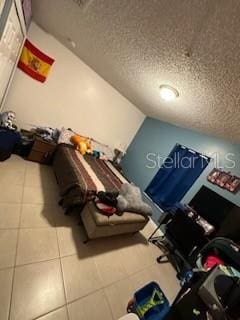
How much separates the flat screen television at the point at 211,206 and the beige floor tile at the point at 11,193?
2730 mm

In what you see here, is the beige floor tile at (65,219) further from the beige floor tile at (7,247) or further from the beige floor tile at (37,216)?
the beige floor tile at (7,247)

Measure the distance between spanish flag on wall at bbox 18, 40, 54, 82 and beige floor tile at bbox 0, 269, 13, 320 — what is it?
3128mm

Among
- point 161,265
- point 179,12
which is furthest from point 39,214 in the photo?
point 179,12

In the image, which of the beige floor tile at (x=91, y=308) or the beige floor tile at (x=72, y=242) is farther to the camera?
the beige floor tile at (x=72, y=242)

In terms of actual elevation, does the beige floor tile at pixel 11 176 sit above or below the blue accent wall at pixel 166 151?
below

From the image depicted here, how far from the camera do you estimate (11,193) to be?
2.42 meters

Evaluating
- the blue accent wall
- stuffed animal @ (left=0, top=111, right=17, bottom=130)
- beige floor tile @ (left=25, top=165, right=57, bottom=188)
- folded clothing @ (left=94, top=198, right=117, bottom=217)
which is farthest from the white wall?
folded clothing @ (left=94, top=198, right=117, bottom=217)

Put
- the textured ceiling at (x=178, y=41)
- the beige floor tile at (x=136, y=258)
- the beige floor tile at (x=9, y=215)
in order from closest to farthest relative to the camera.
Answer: the textured ceiling at (x=178, y=41)
the beige floor tile at (x=9, y=215)
the beige floor tile at (x=136, y=258)

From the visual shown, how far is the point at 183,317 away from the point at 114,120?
4263 mm

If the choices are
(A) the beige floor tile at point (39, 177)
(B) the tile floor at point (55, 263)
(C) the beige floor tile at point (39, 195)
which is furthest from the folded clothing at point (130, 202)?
(A) the beige floor tile at point (39, 177)

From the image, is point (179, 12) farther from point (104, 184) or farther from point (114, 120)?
point (114, 120)

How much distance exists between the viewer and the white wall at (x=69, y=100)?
330 cm

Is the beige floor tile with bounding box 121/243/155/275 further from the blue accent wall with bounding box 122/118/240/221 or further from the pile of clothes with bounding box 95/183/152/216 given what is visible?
the blue accent wall with bounding box 122/118/240/221

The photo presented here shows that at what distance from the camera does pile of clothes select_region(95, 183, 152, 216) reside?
7.63ft
